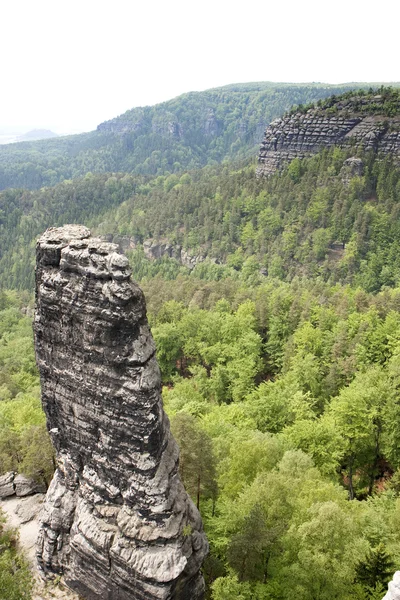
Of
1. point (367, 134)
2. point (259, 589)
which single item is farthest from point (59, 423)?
point (367, 134)

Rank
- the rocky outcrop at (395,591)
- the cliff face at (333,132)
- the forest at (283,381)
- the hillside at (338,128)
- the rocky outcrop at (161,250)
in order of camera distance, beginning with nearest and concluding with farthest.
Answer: the rocky outcrop at (395,591) < the forest at (283,381) < the cliff face at (333,132) < the hillside at (338,128) < the rocky outcrop at (161,250)

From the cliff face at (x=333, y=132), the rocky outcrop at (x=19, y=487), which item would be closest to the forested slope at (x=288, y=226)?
the cliff face at (x=333, y=132)

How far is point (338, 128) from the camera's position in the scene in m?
129

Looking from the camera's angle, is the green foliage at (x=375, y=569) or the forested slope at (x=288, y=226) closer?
the green foliage at (x=375, y=569)

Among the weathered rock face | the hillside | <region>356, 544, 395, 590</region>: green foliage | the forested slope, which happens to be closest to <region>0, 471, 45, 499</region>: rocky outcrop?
the weathered rock face

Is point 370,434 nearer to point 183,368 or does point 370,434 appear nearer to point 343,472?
point 343,472

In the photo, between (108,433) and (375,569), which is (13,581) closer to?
(108,433)

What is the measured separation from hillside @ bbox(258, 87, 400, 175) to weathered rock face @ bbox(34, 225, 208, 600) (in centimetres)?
11522

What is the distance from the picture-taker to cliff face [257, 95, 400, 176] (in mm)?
118312

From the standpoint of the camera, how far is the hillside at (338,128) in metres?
118

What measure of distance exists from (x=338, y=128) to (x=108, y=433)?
12992 centimetres

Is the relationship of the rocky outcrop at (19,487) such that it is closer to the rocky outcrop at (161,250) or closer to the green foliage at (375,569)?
the green foliage at (375,569)

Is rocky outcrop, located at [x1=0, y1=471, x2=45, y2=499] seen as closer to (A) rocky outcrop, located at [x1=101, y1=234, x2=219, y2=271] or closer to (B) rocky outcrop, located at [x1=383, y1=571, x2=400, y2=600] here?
(B) rocky outcrop, located at [x1=383, y1=571, x2=400, y2=600]

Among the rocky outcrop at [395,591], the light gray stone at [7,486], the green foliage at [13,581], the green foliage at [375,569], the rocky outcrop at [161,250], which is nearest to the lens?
the rocky outcrop at [395,591]
